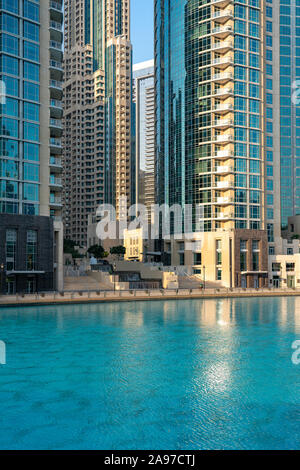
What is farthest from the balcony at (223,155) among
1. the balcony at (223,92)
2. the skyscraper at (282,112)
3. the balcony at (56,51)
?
the balcony at (56,51)

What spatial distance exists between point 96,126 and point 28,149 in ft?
371

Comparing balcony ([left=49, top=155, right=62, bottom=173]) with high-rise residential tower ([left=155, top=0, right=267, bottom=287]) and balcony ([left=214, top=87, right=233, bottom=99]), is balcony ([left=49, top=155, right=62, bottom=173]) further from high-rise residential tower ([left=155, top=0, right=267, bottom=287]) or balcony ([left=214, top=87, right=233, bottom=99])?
balcony ([left=214, top=87, right=233, bottom=99])

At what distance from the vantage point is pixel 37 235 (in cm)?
6656

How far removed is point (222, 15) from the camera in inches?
3457

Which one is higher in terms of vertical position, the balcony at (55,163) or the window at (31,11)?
the window at (31,11)

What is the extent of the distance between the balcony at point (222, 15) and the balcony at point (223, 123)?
722 inches

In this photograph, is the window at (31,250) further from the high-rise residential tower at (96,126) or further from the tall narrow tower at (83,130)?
the tall narrow tower at (83,130)

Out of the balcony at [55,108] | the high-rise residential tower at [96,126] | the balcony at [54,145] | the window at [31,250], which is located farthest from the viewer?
the high-rise residential tower at [96,126]

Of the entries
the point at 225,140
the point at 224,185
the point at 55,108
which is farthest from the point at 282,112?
the point at 55,108

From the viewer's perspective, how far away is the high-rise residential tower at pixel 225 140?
3460 inches

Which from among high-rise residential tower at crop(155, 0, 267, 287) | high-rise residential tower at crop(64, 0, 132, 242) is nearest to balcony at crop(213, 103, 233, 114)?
high-rise residential tower at crop(155, 0, 267, 287)
